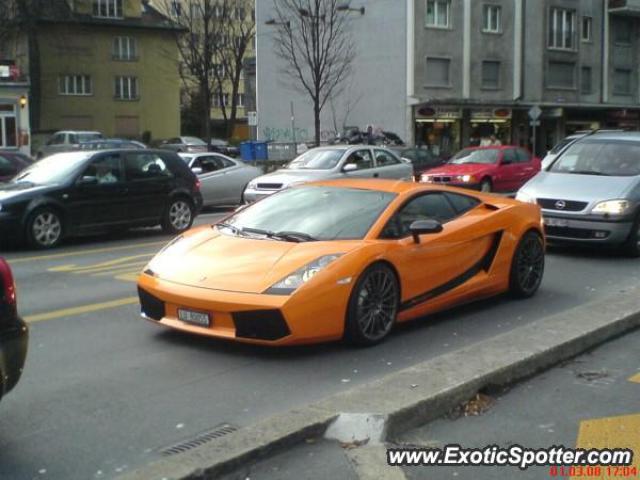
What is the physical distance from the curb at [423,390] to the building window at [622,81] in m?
49.6

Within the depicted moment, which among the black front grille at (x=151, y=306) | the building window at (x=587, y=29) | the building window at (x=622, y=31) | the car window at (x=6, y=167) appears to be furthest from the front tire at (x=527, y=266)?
the building window at (x=622, y=31)

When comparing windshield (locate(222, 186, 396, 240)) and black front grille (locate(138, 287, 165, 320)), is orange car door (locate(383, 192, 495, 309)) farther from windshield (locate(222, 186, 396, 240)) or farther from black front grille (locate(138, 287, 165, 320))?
black front grille (locate(138, 287, 165, 320))

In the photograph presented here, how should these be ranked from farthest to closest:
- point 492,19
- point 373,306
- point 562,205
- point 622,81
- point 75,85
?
point 75,85 < point 622,81 < point 492,19 < point 562,205 < point 373,306

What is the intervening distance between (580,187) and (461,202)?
4.34 meters

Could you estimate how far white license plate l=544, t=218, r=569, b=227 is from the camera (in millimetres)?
11848

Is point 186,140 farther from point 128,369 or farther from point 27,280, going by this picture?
point 128,369

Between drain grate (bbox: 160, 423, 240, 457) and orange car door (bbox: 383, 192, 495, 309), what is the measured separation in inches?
99.9

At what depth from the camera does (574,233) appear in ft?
38.8

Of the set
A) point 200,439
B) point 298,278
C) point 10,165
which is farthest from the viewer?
point 10,165

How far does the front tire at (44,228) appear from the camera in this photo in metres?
12.7

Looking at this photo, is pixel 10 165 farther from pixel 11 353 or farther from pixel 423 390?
pixel 423 390

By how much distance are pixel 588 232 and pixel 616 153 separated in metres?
1.76

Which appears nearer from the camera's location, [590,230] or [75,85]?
[590,230]

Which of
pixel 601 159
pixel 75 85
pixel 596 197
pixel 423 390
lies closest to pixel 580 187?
pixel 596 197
